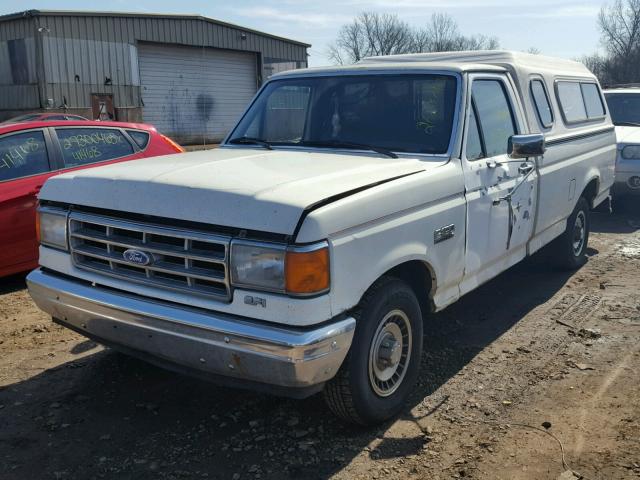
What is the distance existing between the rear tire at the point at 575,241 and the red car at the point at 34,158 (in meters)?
4.61

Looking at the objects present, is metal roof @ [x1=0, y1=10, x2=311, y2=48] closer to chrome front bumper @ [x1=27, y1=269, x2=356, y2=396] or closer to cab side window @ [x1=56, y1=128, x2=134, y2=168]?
cab side window @ [x1=56, y1=128, x2=134, y2=168]

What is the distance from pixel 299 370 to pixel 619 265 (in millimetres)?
5407

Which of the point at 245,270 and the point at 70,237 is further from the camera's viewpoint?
the point at 70,237

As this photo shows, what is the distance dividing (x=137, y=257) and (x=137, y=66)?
81.5ft

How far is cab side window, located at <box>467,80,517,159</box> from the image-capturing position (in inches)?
176

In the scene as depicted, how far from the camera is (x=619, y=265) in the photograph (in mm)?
Result: 7043

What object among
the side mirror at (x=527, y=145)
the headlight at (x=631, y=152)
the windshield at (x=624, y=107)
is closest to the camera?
the side mirror at (x=527, y=145)

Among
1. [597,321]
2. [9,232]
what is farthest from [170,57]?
[597,321]

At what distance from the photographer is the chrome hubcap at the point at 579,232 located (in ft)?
22.0

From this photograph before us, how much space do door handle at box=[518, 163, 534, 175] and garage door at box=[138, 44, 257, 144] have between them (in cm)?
2376

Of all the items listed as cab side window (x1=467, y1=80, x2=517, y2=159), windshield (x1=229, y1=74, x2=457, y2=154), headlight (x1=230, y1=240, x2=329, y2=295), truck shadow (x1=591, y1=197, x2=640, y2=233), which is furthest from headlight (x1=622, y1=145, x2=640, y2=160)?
headlight (x1=230, y1=240, x2=329, y2=295)

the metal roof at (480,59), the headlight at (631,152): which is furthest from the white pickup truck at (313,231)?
the headlight at (631,152)

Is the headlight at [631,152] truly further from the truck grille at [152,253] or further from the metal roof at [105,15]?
the metal roof at [105,15]

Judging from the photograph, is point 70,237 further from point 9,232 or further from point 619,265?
point 619,265
